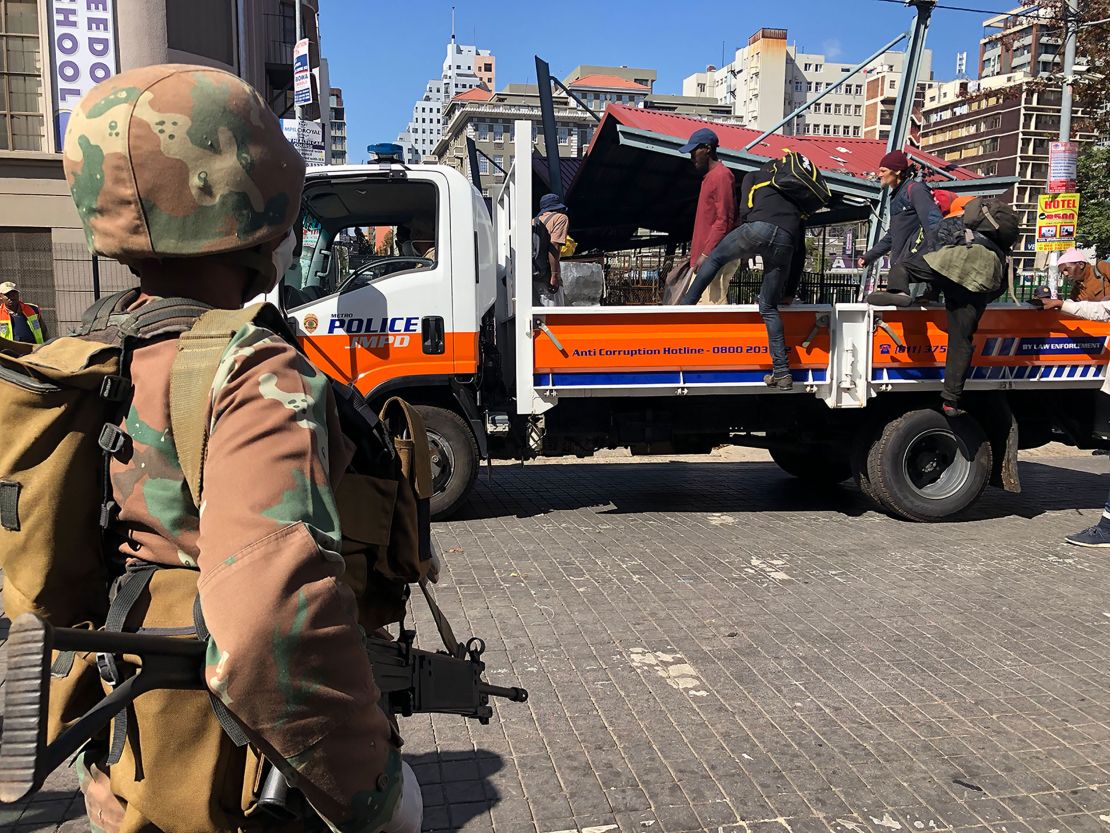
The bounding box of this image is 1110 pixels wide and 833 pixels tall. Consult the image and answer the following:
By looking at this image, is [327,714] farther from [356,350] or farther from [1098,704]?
[356,350]

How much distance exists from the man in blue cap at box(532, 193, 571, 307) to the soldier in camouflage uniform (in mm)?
5388

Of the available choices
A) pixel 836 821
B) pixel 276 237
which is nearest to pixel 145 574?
pixel 276 237

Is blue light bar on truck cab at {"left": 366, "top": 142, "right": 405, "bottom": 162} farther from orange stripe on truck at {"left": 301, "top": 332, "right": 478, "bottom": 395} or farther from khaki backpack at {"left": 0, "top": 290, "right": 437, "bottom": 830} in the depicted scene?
khaki backpack at {"left": 0, "top": 290, "right": 437, "bottom": 830}

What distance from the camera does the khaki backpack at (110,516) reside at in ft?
3.76

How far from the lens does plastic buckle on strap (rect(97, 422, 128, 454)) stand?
1171 mm

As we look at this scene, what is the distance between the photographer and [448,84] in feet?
591

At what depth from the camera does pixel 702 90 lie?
16388 cm

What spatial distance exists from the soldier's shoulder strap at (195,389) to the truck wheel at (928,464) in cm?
634

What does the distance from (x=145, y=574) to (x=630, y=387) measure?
17.6 feet

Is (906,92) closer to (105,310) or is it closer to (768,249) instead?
(768,249)

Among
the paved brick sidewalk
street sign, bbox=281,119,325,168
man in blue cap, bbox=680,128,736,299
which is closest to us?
the paved brick sidewalk

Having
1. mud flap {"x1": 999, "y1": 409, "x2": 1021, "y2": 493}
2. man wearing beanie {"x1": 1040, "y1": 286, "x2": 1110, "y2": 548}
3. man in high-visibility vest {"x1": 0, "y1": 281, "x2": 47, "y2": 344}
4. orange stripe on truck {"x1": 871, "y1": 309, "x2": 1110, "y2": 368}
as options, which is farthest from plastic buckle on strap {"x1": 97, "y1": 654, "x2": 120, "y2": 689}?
man in high-visibility vest {"x1": 0, "y1": 281, "x2": 47, "y2": 344}

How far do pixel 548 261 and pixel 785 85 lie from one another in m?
144

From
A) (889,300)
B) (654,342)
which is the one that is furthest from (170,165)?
(889,300)
